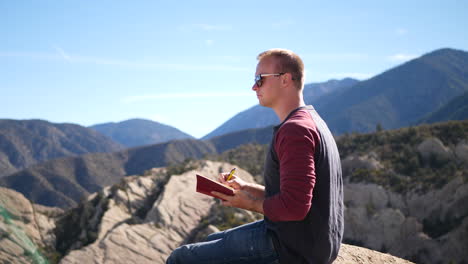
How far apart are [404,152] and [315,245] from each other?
108ft

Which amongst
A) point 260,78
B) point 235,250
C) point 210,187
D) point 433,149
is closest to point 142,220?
point 235,250

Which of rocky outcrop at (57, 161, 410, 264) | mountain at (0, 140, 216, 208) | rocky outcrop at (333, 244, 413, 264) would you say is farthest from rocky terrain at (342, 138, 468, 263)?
mountain at (0, 140, 216, 208)

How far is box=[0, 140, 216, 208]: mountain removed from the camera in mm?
74062

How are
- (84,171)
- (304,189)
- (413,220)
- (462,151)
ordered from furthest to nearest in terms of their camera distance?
(84,171) < (462,151) < (413,220) < (304,189)

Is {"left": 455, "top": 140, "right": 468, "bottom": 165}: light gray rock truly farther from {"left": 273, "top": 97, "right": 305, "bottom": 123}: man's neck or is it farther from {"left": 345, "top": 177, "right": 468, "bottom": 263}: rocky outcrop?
{"left": 273, "top": 97, "right": 305, "bottom": 123}: man's neck

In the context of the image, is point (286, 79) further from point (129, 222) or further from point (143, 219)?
point (143, 219)

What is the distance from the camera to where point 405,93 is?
153 m

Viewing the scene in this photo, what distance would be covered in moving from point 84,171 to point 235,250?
92669 millimetres

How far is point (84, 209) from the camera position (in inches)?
1019

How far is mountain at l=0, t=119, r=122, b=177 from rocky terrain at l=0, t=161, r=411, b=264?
102 m

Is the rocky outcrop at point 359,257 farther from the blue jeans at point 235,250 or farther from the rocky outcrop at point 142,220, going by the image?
the rocky outcrop at point 142,220

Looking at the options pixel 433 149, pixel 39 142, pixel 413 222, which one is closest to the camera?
pixel 413 222

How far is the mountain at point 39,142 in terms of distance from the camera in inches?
5167

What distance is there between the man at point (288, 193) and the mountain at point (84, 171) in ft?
195
